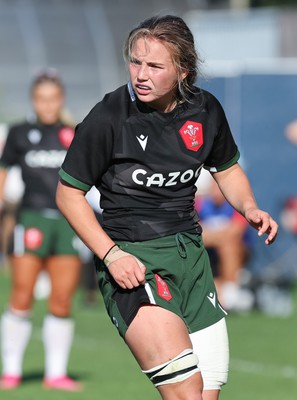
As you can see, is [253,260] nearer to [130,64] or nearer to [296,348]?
[296,348]

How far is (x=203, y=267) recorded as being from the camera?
5355 mm

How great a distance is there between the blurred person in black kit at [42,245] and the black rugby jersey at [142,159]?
347 cm

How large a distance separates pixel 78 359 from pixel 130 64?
19.1ft

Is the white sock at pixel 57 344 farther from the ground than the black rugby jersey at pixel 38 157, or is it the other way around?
the black rugby jersey at pixel 38 157

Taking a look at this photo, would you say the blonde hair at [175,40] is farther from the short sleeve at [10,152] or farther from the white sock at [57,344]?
the white sock at [57,344]

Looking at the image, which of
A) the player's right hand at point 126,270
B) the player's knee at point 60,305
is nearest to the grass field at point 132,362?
the player's knee at point 60,305

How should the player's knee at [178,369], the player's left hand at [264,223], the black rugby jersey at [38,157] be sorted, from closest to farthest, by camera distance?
1. the player's knee at [178,369]
2. the player's left hand at [264,223]
3. the black rugby jersey at [38,157]

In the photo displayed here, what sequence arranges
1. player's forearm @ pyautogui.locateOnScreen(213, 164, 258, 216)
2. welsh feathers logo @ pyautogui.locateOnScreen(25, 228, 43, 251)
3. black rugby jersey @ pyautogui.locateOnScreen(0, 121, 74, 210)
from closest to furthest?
player's forearm @ pyautogui.locateOnScreen(213, 164, 258, 216) → welsh feathers logo @ pyautogui.locateOnScreen(25, 228, 43, 251) → black rugby jersey @ pyautogui.locateOnScreen(0, 121, 74, 210)

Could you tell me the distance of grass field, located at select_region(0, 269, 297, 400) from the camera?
8.54 meters

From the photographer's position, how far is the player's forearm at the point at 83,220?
507 cm

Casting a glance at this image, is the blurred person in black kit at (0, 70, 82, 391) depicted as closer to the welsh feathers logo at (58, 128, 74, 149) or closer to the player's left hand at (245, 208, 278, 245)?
the welsh feathers logo at (58, 128, 74, 149)

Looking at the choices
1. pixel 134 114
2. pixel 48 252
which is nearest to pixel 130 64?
pixel 134 114

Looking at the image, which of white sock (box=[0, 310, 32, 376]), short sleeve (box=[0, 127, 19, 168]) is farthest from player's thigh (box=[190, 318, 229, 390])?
short sleeve (box=[0, 127, 19, 168])

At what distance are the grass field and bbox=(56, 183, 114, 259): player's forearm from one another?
3.35 m
